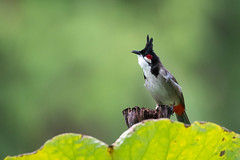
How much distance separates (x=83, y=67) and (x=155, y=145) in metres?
4.23

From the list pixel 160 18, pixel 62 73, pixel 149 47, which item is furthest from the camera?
pixel 160 18

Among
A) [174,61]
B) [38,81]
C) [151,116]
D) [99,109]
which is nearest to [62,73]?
[38,81]

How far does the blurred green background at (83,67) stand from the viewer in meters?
4.86

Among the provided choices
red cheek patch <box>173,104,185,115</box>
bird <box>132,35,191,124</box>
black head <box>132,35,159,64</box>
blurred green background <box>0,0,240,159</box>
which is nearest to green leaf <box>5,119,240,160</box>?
black head <box>132,35,159,64</box>

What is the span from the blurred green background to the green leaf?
12.1ft

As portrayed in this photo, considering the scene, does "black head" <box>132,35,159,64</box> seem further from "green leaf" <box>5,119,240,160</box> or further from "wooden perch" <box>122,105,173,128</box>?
"green leaf" <box>5,119,240,160</box>

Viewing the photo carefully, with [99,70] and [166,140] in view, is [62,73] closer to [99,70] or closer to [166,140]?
[99,70]

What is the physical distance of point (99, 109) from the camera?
4.92 meters

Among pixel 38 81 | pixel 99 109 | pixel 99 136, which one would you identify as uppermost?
pixel 38 81

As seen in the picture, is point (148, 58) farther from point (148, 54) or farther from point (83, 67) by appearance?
point (83, 67)

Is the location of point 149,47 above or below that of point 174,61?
above

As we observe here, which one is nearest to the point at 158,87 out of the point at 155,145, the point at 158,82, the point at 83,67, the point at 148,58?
the point at 158,82

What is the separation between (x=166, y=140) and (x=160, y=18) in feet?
17.1

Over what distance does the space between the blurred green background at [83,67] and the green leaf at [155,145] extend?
369 centimetres
